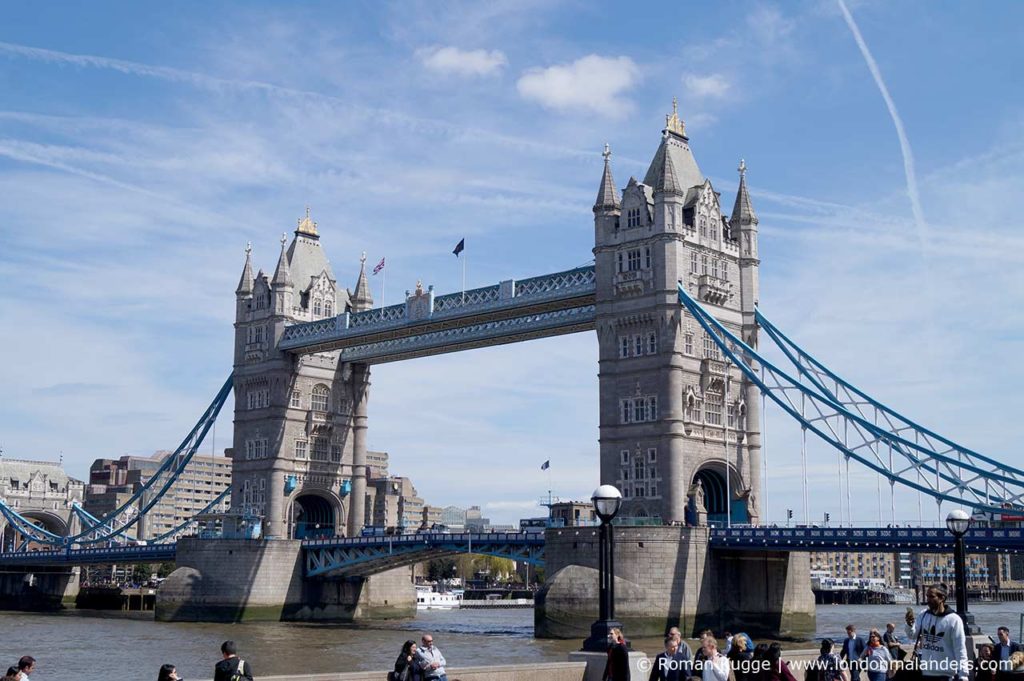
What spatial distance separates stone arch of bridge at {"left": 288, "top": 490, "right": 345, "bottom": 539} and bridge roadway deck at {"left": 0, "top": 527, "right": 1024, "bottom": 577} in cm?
566

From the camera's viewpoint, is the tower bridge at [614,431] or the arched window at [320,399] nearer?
the tower bridge at [614,431]

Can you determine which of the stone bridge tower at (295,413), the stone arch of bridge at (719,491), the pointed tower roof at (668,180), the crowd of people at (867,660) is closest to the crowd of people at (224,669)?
the crowd of people at (867,660)

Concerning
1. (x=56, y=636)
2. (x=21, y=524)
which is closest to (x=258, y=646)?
(x=56, y=636)

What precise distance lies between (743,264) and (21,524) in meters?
87.6

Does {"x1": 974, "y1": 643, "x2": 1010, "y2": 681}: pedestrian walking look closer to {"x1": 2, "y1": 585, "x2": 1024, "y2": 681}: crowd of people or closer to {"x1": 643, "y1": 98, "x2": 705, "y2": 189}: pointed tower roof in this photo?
{"x1": 2, "y1": 585, "x2": 1024, "y2": 681}: crowd of people

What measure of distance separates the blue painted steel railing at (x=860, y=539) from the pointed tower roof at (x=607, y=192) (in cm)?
1928

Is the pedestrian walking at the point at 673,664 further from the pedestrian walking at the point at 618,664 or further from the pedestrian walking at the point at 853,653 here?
the pedestrian walking at the point at 853,653

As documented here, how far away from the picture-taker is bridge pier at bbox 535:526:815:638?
5941 cm

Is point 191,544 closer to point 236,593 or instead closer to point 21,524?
point 236,593

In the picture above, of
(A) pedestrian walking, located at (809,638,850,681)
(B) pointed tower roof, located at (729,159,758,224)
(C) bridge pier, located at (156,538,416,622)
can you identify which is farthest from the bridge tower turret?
(A) pedestrian walking, located at (809,638,850,681)

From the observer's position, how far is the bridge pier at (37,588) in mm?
115438

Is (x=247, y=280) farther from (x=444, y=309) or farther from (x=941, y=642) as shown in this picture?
(x=941, y=642)

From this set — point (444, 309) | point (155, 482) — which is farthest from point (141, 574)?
point (444, 309)

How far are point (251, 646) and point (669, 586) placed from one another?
20.2 metres
